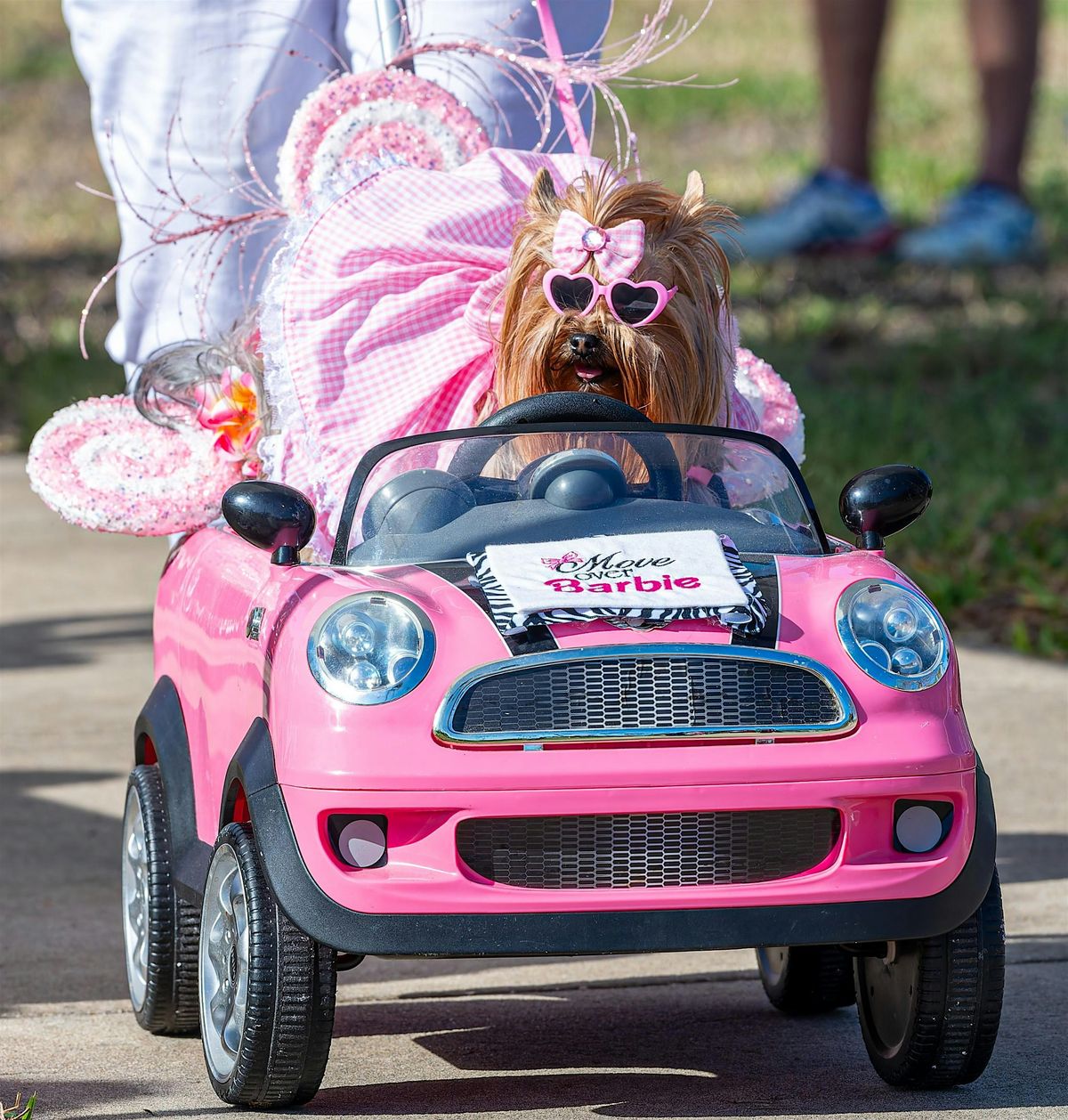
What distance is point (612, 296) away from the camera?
343cm

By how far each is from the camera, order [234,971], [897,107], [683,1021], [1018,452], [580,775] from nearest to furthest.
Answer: [580,775]
[234,971]
[683,1021]
[1018,452]
[897,107]

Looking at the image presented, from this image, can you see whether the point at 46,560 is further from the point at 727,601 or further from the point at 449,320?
the point at 727,601

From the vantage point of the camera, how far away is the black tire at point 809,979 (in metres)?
3.63

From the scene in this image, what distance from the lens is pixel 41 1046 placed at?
136 inches

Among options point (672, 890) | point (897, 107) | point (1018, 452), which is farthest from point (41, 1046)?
point (897, 107)

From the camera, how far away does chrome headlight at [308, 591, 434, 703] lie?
2750 millimetres

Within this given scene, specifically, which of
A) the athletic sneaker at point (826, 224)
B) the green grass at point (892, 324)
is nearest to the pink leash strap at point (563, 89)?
the green grass at point (892, 324)

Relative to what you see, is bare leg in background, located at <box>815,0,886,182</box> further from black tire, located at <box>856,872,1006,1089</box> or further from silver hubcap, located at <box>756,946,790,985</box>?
black tire, located at <box>856,872,1006,1089</box>

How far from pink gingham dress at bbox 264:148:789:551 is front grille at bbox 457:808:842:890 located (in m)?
0.99

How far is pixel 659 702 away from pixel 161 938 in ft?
3.80

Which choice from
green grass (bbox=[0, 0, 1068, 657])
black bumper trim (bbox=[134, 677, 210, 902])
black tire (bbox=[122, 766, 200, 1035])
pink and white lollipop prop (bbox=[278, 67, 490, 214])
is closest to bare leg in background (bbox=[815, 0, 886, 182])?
green grass (bbox=[0, 0, 1068, 657])

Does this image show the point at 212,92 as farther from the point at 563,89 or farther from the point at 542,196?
the point at 542,196

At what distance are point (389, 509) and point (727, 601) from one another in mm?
609

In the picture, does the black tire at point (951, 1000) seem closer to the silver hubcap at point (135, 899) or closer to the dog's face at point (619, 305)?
the dog's face at point (619, 305)
